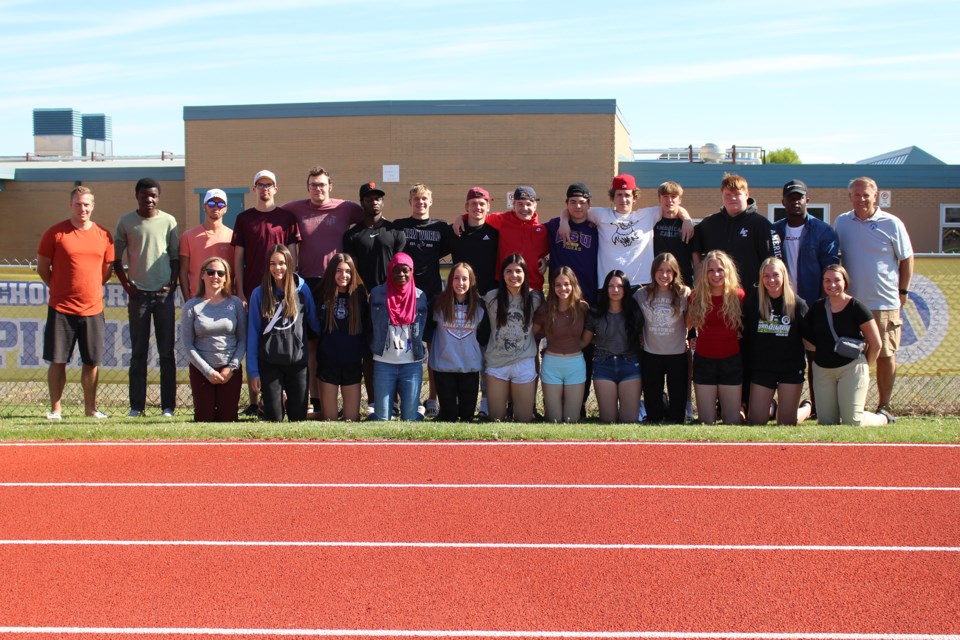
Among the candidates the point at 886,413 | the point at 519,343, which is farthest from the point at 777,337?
the point at 519,343

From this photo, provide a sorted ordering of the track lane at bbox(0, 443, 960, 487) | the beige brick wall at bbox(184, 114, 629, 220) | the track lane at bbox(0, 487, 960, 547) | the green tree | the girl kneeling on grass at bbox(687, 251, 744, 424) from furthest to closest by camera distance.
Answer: the green tree < the beige brick wall at bbox(184, 114, 629, 220) < the girl kneeling on grass at bbox(687, 251, 744, 424) < the track lane at bbox(0, 443, 960, 487) < the track lane at bbox(0, 487, 960, 547)

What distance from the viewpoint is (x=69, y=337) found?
933 centimetres

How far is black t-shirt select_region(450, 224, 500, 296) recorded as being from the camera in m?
9.26

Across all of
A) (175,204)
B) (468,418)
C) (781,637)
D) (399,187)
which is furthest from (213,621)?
(175,204)

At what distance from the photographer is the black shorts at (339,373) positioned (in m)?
9.25

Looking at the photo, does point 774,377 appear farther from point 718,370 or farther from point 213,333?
point 213,333

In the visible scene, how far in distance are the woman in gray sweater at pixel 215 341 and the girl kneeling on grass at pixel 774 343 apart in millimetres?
4576

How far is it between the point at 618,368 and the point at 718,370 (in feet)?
2.90

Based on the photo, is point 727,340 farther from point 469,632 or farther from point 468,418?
point 469,632

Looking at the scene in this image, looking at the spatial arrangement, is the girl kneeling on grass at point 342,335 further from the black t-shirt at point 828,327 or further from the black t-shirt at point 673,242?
the black t-shirt at point 828,327

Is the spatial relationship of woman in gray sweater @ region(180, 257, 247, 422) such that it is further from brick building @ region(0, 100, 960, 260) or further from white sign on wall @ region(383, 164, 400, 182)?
white sign on wall @ region(383, 164, 400, 182)

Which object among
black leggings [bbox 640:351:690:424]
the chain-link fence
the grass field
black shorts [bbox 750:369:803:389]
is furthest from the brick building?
the grass field

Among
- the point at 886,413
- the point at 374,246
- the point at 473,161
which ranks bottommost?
the point at 886,413

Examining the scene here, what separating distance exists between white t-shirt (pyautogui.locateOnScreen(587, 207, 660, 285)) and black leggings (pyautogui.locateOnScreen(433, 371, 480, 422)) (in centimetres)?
155
